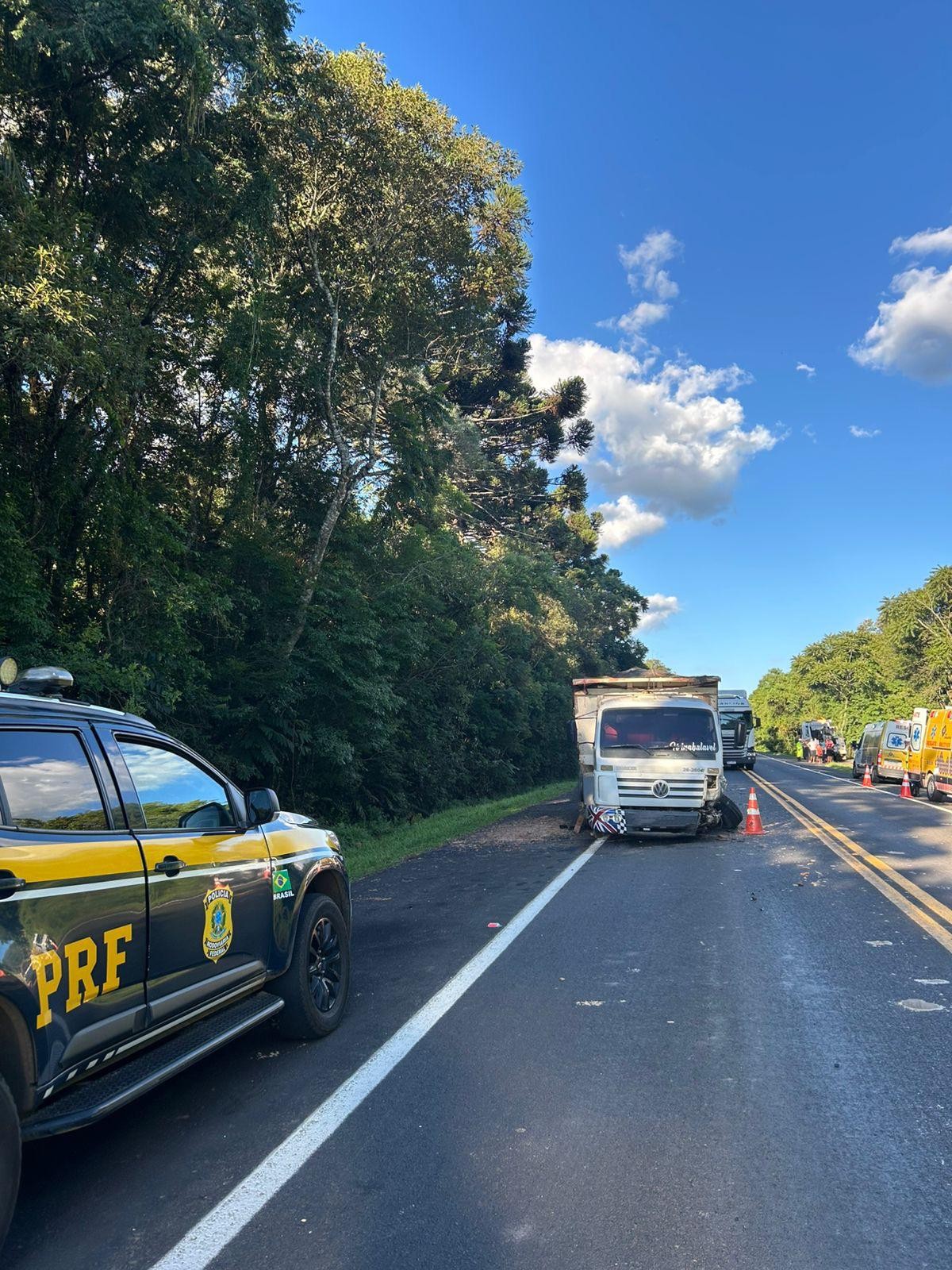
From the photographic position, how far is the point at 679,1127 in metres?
4.01

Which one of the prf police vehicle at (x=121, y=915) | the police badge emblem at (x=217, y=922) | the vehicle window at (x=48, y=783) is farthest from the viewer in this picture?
the police badge emblem at (x=217, y=922)

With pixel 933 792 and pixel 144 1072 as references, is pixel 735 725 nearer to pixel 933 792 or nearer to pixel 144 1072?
pixel 933 792

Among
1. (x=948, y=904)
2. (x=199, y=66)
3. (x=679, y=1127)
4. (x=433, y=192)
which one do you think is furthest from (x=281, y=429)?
(x=679, y=1127)

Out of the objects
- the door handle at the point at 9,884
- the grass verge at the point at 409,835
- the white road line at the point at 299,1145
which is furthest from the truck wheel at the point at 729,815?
the door handle at the point at 9,884

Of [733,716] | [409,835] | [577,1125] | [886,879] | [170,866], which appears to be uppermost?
[733,716]

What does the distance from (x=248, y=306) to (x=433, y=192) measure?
5.12m

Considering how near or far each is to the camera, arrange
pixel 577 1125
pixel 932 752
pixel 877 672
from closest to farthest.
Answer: pixel 577 1125 → pixel 932 752 → pixel 877 672

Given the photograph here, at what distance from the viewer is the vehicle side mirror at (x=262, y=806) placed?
482 cm

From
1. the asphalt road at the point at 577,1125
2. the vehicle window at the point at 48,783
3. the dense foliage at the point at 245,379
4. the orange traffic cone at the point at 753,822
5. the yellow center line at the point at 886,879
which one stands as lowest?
the asphalt road at the point at 577,1125

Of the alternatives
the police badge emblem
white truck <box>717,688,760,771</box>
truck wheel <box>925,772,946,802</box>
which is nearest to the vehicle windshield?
white truck <box>717,688,760,771</box>

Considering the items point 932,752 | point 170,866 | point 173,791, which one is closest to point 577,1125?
point 170,866

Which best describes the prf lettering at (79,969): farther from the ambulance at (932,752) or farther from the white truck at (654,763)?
the ambulance at (932,752)

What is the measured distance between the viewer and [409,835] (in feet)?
Answer: 52.1

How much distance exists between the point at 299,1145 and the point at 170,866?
1276 millimetres
